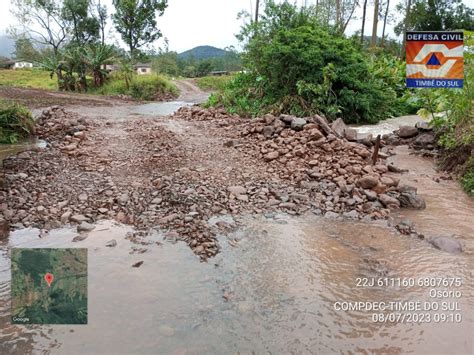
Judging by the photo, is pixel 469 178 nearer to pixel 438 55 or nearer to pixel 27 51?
pixel 438 55

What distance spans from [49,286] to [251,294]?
5.50 feet

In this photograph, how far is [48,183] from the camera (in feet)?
17.0

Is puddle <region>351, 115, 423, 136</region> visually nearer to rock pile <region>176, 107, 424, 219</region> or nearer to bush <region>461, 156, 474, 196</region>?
rock pile <region>176, 107, 424, 219</region>

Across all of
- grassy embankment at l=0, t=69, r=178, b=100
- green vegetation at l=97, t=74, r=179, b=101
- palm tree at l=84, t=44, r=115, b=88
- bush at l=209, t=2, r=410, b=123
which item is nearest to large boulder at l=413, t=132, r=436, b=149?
bush at l=209, t=2, r=410, b=123

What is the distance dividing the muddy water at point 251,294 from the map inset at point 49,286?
2.9 inches

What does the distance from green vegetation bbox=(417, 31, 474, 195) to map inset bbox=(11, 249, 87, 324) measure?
5.61m

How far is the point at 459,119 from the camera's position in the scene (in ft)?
22.0

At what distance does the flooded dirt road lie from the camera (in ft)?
8.35

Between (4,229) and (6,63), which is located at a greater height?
(6,63)

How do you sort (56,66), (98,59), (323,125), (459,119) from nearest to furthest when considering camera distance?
(459,119) < (323,125) < (98,59) < (56,66)

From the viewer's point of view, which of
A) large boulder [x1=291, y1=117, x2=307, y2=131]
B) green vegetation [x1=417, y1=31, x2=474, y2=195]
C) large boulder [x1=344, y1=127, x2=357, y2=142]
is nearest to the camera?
green vegetation [x1=417, y1=31, x2=474, y2=195]

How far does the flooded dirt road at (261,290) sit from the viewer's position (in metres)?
2.54

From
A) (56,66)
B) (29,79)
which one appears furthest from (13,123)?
(29,79)

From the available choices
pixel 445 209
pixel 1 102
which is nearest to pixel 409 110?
pixel 445 209
